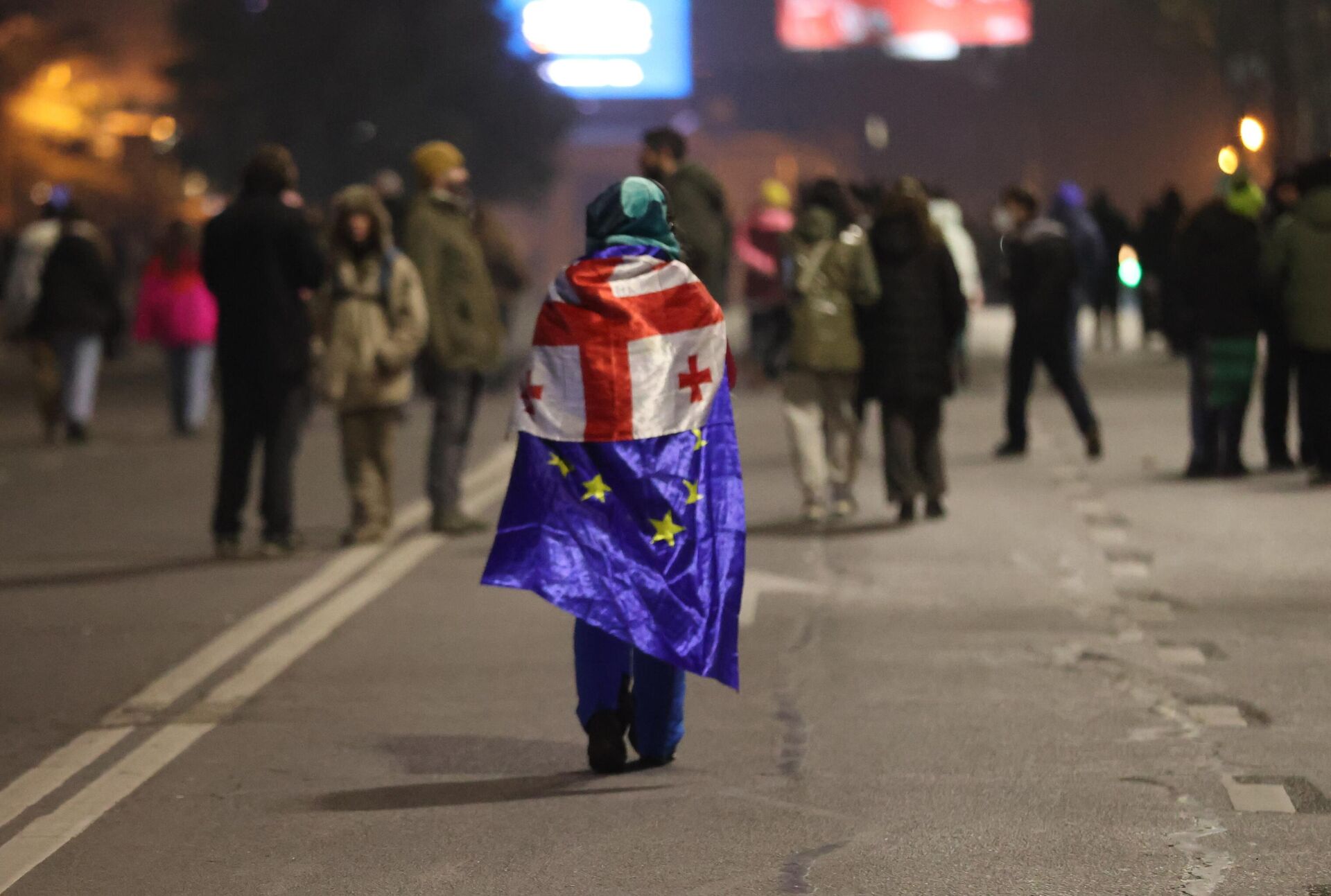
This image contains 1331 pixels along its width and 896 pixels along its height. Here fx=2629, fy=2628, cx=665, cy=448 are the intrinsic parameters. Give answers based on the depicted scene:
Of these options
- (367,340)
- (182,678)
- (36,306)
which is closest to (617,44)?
(36,306)

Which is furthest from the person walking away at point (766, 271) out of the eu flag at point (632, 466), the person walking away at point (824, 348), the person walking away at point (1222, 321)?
the eu flag at point (632, 466)

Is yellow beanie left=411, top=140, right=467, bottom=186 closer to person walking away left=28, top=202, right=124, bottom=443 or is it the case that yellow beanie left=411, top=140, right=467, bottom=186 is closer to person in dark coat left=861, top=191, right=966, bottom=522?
person in dark coat left=861, top=191, right=966, bottom=522

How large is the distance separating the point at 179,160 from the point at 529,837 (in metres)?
43.2

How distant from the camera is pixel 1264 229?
1769cm

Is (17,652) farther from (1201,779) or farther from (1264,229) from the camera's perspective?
(1264,229)

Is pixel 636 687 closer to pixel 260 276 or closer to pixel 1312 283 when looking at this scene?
pixel 260 276

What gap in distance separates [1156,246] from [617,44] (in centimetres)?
5452

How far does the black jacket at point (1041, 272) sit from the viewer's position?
16.5m

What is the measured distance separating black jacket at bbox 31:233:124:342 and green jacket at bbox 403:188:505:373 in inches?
290

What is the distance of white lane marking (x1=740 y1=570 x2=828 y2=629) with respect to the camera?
10453 mm

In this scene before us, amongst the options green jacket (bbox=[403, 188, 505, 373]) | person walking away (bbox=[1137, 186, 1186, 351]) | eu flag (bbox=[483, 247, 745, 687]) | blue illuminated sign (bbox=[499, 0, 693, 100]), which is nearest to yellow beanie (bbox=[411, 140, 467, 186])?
green jacket (bbox=[403, 188, 505, 373])

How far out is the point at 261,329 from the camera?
12180mm

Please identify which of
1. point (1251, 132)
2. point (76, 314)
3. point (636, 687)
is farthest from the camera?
point (1251, 132)

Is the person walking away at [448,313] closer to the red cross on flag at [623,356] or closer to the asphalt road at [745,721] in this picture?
the asphalt road at [745,721]
